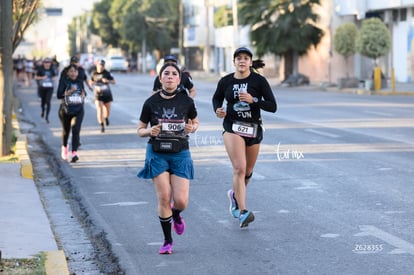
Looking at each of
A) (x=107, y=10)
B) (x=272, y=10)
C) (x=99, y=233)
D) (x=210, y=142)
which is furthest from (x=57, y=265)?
(x=107, y=10)

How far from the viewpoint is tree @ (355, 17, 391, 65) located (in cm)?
4422

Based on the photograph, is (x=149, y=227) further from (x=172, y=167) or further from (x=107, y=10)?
(x=107, y=10)

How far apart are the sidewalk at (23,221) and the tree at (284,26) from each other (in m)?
39.2

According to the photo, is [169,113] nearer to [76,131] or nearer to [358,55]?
[76,131]

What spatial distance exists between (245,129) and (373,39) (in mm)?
34996

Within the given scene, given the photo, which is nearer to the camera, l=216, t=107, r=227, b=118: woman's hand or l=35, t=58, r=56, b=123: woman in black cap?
l=216, t=107, r=227, b=118: woman's hand

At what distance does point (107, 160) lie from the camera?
1711cm

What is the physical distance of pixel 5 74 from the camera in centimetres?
1641

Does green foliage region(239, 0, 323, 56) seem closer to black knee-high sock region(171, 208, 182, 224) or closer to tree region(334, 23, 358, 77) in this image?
tree region(334, 23, 358, 77)

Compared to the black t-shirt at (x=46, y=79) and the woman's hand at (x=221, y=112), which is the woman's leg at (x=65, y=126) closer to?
the woman's hand at (x=221, y=112)

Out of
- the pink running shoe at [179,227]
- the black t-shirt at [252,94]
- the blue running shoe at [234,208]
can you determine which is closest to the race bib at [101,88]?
the blue running shoe at [234,208]

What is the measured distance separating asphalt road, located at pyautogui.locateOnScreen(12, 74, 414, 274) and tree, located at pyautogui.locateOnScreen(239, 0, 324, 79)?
3089cm

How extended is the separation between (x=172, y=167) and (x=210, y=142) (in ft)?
36.2

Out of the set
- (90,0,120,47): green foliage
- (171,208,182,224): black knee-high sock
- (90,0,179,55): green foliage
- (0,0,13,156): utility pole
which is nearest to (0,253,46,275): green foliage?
(171,208,182,224): black knee-high sock
